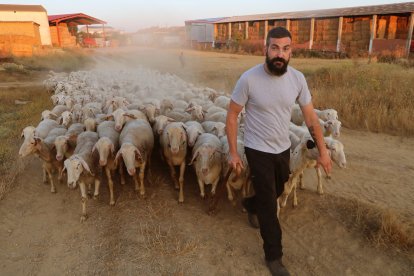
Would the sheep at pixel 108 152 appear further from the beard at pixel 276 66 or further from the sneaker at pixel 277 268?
the beard at pixel 276 66

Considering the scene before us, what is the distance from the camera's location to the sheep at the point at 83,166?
5.08 meters

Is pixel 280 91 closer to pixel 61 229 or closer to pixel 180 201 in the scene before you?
pixel 180 201

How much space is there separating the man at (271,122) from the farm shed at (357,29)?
19413mm

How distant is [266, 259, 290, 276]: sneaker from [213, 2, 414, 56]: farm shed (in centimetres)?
1975

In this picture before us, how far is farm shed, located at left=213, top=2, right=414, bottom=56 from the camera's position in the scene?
2120 cm

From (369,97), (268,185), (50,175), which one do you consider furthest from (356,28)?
(268,185)

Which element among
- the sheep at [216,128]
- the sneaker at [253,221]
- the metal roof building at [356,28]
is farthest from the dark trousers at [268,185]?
the metal roof building at [356,28]

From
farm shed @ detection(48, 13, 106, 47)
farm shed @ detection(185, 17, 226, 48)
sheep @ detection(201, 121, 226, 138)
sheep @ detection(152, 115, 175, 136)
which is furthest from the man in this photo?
farm shed @ detection(48, 13, 106, 47)

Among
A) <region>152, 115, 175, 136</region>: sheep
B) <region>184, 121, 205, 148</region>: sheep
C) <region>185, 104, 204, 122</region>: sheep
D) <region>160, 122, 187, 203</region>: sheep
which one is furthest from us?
<region>185, 104, 204, 122</region>: sheep

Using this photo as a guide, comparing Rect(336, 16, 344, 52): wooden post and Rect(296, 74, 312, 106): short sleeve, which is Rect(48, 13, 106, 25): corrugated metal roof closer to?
Rect(336, 16, 344, 52): wooden post

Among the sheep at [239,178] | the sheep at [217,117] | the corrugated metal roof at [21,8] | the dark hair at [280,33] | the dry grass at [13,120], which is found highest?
the corrugated metal roof at [21,8]

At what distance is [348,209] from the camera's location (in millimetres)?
5035

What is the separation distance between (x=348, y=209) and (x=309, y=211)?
0.56 m

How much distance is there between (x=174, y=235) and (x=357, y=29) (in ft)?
75.2
